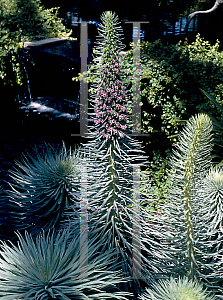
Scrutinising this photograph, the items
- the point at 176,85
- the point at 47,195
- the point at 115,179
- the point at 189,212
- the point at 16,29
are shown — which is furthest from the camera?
the point at 16,29

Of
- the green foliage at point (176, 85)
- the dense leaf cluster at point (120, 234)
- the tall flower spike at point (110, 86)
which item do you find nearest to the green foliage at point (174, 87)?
the green foliage at point (176, 85)

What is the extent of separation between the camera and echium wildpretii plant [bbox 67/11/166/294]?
212cm

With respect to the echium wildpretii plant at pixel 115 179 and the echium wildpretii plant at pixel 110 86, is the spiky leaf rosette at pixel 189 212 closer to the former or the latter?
the echium wildpretii plant at pixel 115 179

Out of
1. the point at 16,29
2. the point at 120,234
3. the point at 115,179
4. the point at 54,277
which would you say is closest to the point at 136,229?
the point at 120,234

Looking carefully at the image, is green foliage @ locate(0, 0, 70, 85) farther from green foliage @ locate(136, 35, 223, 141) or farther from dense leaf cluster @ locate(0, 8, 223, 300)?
dense leaf cluster @ locate(0, 8, 223, 300)

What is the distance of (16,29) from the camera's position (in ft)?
30.6

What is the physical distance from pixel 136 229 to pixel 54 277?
790 millimetres

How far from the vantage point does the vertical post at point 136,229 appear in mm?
2410

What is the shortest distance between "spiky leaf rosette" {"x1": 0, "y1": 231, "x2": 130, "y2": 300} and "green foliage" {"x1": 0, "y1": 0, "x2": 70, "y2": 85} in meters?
7.81

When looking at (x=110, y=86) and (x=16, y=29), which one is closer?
(x=110, y=86)

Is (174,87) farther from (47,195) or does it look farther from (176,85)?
(47,195)

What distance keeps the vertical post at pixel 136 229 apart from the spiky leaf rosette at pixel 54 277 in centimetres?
35

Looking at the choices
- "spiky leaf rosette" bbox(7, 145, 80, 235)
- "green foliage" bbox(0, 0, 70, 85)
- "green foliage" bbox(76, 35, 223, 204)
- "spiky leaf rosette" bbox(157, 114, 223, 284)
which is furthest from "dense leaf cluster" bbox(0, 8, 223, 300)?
"green foliage" bbox(0, 0, 70, 85)

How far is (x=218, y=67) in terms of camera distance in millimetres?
5473
